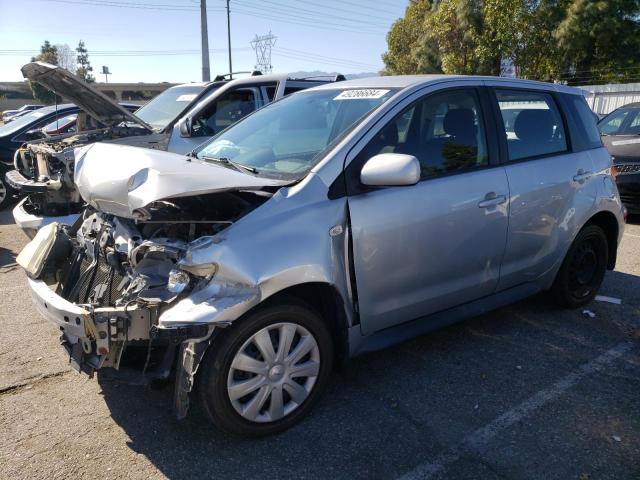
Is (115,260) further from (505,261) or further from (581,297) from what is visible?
(581,297)

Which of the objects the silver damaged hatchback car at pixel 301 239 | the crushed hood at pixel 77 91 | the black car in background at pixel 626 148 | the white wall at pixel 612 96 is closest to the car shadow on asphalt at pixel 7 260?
the crushed hood at pixel 77 91

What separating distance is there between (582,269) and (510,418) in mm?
2067

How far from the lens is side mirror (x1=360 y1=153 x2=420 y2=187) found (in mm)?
2805

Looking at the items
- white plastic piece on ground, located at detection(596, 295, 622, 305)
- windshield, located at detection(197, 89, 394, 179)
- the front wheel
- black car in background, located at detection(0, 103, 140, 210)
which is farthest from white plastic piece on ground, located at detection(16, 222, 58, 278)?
the front wheel

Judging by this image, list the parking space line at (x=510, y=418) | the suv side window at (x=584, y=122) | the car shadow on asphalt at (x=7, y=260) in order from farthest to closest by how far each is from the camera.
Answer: the car shadow on asphalt at (x=7, y=260)
the suv side window at (x=584, y=122)
the parking space line at (x=510, y=418)

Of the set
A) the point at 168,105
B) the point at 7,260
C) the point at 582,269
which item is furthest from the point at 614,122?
the point at 7,260

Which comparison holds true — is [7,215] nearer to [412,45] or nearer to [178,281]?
[178,281]

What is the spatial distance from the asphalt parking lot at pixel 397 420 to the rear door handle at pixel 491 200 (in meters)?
1.08

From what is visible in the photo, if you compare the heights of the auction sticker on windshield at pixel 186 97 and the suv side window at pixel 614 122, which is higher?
the auction sticker on windshield at pixel 186 97

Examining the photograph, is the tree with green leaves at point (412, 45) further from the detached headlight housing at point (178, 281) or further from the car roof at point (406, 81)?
the detached headlight housing at point (178, 281)

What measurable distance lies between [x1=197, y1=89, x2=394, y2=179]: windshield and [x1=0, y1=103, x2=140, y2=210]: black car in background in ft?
20.9

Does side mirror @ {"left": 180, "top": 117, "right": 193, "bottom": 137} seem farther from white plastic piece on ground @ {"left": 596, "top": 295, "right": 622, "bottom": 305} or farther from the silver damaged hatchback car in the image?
white plastic piece on ground @ {"left": 596, "top": 295, "right": 622, "bottom": 305}

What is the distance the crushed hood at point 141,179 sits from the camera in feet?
8.46

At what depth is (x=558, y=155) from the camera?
161 inches
